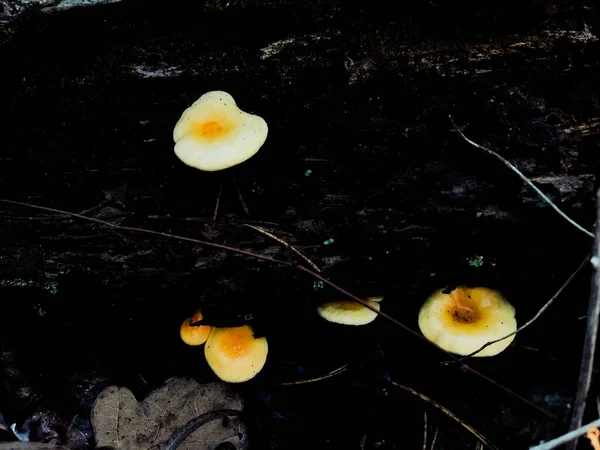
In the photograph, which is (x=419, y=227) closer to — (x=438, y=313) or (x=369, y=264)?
(x=369, y=264)

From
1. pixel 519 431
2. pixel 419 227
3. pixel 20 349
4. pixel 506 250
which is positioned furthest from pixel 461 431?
pixel 20 349

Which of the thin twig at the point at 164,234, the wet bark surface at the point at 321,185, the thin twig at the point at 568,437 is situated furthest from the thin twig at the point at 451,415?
the thin twig at the point at 164,234

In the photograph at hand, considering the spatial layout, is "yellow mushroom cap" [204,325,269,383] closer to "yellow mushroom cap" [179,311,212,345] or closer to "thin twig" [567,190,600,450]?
"yellow mushroom cap" [179,311,212,345]

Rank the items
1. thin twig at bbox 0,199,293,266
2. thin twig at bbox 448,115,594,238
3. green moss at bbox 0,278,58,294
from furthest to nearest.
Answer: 1. green moss at bbox 0,278,58,294
2. thin twig at bbox 0,199,293,266
3. thin twig at bbox 448,115,594,238

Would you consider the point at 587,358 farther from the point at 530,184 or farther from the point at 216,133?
the point at 216,133

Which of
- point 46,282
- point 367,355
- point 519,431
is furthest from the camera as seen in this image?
point 367,355

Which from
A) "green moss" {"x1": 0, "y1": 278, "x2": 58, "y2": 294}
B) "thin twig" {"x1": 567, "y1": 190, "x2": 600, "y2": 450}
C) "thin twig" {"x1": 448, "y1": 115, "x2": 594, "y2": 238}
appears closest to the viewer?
"thin twig" {"x1": 567, "y1": 190, "x2": 600, "y2": 450}

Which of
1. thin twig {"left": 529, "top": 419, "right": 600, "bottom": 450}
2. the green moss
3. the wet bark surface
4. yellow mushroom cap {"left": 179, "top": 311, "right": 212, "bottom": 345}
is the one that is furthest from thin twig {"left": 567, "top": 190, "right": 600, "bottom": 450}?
the green moss
